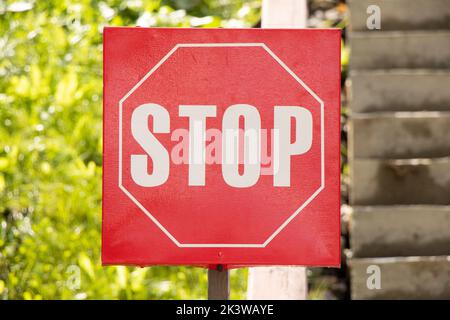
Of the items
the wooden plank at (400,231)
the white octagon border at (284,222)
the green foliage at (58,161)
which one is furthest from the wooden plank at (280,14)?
the wooden plank at (400,231)

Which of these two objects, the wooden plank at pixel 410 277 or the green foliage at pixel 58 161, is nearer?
the green foliage at pixel 58 161

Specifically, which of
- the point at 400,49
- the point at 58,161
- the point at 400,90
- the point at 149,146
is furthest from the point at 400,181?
the point at 149,146

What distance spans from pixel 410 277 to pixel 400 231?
6.9 inches

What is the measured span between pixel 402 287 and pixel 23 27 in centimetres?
169

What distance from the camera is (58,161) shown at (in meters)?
2.62

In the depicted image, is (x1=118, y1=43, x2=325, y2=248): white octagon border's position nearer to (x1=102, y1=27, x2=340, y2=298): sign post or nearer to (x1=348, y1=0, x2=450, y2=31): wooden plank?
(x1=102, y1=27, x2=340, y2=298): sign post

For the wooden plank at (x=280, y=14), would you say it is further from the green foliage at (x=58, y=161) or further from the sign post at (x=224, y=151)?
the sign post at (x=224, y=151)

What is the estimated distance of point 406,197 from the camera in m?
2.88

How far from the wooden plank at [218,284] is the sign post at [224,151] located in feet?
0.24

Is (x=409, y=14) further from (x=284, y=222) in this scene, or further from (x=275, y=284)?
(x=284, y=222)

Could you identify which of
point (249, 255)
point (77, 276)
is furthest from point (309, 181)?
point (77, 276)

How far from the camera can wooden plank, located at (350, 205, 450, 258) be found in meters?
2.79

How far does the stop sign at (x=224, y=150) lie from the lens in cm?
149

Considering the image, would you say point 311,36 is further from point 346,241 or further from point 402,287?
point 346,241
